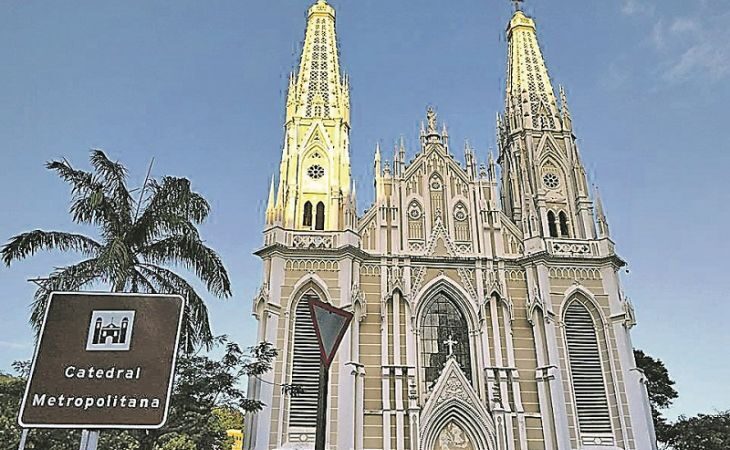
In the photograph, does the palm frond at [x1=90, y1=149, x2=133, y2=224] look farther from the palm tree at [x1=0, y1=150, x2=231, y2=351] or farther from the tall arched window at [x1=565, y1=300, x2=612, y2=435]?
the tall arched window at [x1=565, y1=300, x2=612, y2=435]

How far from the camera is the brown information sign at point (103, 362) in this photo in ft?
20.4

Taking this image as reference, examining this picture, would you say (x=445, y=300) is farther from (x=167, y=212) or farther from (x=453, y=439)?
(x=167, y=212)

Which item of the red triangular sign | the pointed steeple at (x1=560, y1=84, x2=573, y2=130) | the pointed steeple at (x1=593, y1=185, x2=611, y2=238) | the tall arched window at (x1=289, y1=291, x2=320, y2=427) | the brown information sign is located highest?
the pointed steeple at (x1=560, y1=84, x2=573, y2=130)

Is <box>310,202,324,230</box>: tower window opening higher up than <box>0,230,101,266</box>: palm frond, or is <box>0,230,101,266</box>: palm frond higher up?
<box>310,202,324,230</box>: tower window opening

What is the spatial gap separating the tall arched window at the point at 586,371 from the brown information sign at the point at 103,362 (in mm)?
19286

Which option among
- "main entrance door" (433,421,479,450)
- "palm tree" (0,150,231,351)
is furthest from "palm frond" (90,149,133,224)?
"main entrance door" (433,421,479,450)

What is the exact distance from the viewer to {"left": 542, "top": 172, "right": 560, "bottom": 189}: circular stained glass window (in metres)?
27.5

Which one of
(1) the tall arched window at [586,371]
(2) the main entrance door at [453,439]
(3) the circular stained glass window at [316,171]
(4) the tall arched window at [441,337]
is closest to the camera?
(2) the main entrance door at [453,439]

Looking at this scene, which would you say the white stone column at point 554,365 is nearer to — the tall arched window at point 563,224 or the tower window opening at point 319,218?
the tall arched window at point 563,224

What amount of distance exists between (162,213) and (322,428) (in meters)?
8.79

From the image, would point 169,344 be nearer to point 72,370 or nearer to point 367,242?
point 72,370

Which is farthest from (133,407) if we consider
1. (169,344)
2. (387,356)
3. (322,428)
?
(387,356)

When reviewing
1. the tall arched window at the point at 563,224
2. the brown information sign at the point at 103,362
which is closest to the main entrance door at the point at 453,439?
the tall arched window at the point at 563,224

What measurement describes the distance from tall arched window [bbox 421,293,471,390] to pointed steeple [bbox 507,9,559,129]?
10.4 m
